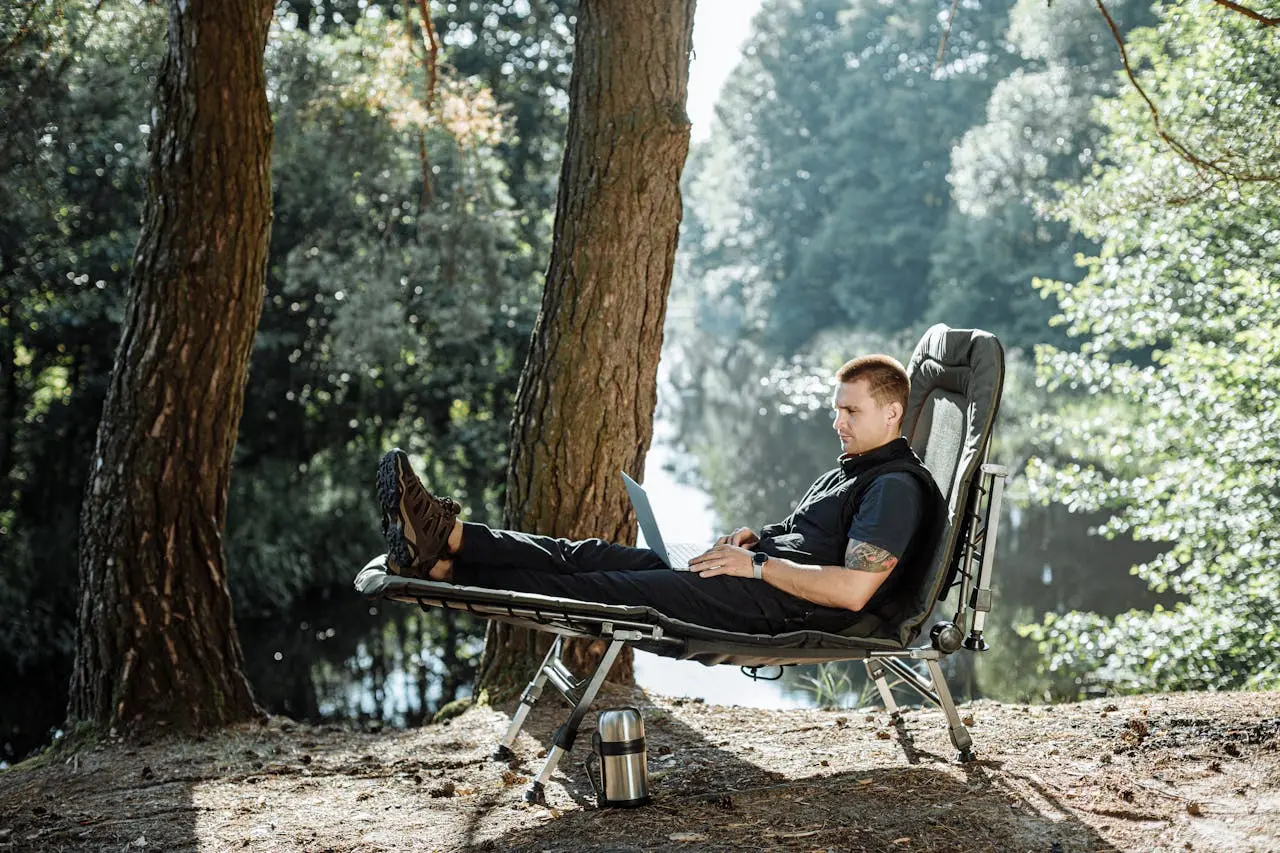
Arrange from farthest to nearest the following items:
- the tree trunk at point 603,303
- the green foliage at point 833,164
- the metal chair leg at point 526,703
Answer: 1. the green foliage at point 833,164
2. the tree trunk at point 603,303
3. the metal chair leg at point 526,703

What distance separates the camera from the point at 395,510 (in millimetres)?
3391

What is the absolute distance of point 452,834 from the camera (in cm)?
328

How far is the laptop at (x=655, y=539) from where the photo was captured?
369cm

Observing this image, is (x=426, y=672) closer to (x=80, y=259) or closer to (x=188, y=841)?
(x=80, y=259)

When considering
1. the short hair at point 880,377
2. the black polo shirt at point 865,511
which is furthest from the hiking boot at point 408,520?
the short hair at point 880,377

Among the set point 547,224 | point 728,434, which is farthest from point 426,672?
point 728,434

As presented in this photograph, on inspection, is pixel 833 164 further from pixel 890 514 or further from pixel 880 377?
pixel 890 514

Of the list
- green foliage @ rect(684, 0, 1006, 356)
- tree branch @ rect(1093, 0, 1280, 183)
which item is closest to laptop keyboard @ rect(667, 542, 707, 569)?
tree branch @ rect(1093, 0, 1280, 183)

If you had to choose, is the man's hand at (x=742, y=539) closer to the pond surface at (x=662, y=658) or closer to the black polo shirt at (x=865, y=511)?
the black polo shirt at (x=865, y=511)

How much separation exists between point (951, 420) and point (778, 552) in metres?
0.77

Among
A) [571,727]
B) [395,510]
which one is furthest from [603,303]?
[571,727]

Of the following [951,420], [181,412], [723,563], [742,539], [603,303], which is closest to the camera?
[723,563]

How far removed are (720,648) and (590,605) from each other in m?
0.36

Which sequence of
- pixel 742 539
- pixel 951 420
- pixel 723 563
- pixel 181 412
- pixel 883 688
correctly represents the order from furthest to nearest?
pixel 181 412
pixel 883 688
pixel 951 420
pixel 742 539
pixel 723 563
